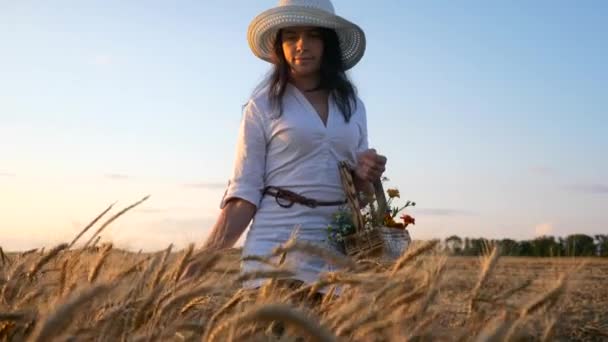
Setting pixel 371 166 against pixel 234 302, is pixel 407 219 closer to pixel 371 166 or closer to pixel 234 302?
pixel 371 166

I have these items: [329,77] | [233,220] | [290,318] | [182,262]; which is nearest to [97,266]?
[182,262]

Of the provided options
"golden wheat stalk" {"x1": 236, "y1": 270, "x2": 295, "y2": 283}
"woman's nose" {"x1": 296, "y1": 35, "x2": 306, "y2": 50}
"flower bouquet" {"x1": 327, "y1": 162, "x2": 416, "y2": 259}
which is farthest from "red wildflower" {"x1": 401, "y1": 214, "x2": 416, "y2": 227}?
"golden wheat stalk" {"x1": 236, "y1": 270, "x2": 295, "y2": 283}

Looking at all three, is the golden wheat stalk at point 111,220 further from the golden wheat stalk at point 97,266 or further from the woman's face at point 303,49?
the woman's face at point 303,49

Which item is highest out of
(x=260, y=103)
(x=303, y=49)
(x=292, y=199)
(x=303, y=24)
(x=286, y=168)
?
(x=303, y=24)

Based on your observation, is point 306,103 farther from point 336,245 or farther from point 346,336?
point 346,336

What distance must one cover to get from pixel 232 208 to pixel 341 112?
0.65 m

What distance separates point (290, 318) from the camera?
1293 mm

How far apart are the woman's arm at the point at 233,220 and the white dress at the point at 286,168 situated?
0.04 metres

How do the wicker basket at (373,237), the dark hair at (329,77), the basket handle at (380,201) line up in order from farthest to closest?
1. the dark hair at (329,77)
2. the basket handle at (380,201)
3. the wicker basket at (373,237)

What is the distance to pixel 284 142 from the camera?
374cm

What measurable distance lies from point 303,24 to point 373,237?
Result: 1022mm

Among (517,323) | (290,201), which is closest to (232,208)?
(290,201)

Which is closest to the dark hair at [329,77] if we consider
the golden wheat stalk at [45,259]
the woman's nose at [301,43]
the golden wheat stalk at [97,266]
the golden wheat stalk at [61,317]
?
the woman's nose at [301,43]

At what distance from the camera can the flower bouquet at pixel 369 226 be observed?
11.2 ft
